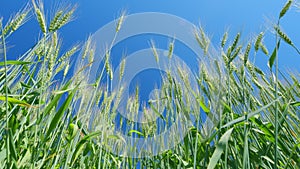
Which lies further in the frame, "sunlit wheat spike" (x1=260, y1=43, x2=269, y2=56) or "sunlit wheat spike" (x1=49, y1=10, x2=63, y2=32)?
"sunlit wheat spike" (x1=260, y1=43, x2=269, y2=56)

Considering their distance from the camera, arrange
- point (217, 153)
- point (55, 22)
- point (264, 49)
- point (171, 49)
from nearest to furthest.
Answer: point (217, 153) < point (55, 22) < point (264, 49) < point (171, 49)

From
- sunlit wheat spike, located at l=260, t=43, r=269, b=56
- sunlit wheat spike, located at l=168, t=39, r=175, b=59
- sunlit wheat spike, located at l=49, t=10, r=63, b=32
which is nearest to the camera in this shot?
sunlit wheat spike, located at l=49, t=10, r=63, b=32

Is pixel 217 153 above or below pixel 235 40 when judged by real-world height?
below

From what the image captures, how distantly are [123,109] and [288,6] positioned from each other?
42.2 inches

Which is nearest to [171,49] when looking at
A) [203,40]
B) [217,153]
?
[203,40]

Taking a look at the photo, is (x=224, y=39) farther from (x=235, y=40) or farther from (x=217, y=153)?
(x=217, y=153)

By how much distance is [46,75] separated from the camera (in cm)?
116

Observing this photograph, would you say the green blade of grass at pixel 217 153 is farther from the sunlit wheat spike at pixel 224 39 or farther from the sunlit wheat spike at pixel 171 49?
the sunlit wheat spike at pixel 171 49

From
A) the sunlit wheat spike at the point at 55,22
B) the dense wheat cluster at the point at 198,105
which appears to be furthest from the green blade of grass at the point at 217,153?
the sunlit wheat spike at the point at 55,22

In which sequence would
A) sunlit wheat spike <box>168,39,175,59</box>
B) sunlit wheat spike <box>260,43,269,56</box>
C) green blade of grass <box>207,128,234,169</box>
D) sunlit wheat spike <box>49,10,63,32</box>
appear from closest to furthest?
green blade of grass <box>207,128,234,169</box> < sunlit wheat spike <box>49,10,63,32</box> < sunlit wheat spike <box>260,43,269,56</box> < sunlit wheat spike <box>168,39,175,59</box>

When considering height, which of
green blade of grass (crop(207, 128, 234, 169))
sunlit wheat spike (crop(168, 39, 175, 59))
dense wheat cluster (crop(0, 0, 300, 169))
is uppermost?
sunlit wheat spike (crop(168, 39, 175, 59))

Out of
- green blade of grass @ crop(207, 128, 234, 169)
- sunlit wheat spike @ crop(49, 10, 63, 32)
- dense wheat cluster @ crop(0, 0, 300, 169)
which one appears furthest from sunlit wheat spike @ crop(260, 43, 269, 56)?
sunlit wheat spike @ crop(49, 10, 63, 32)

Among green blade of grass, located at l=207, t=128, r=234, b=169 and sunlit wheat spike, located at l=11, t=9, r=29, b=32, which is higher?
sunlit wheat spike, located at l=11, t=9, r=29, b=32

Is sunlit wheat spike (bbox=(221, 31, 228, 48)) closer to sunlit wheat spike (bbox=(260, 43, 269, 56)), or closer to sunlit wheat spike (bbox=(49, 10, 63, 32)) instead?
sunlit wheat spike (bbox=(260, 43, 269, 56))
